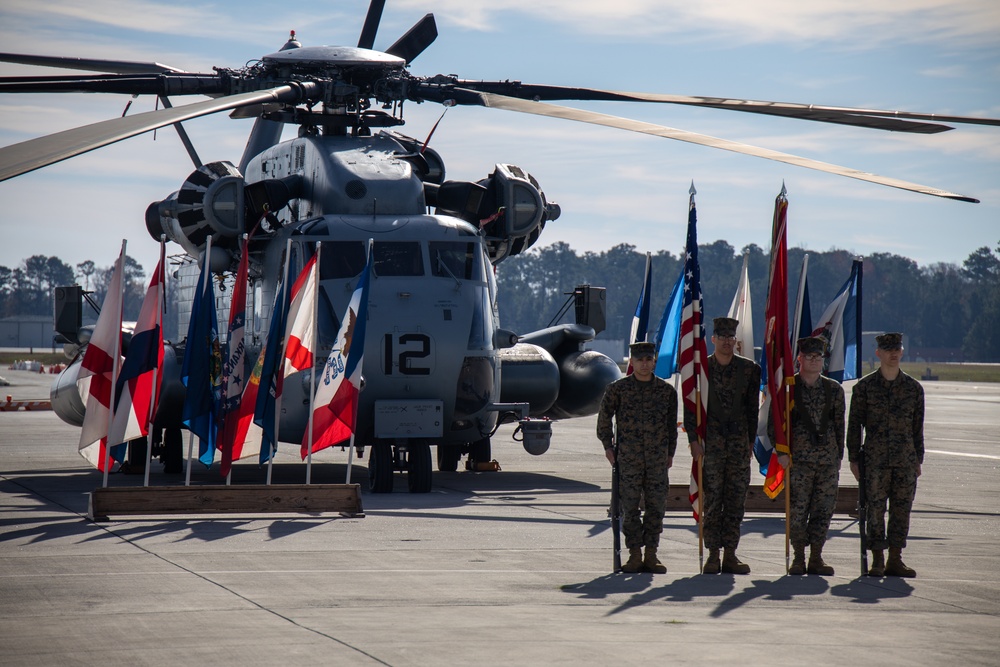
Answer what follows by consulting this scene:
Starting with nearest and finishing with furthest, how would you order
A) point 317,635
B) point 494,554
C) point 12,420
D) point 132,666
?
point 132,666 < point 317,635 < point 494,554 < point 12,420

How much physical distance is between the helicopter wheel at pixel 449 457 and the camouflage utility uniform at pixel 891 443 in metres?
9.51

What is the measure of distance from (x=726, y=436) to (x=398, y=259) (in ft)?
21.8

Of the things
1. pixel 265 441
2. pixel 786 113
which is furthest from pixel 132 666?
pixel 786 113

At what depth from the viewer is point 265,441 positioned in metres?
14.3

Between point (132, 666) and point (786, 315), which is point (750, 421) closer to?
point (786, 315)

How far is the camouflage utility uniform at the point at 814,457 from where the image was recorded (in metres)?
10.1

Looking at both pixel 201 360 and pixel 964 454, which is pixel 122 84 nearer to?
pixel 201 360

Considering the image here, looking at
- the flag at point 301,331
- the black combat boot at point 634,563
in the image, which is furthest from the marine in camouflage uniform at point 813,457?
the flag at point 301,331

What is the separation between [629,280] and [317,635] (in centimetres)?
16741

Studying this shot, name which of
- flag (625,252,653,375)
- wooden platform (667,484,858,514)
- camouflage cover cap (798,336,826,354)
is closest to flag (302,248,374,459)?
flag (625,252,653,375)

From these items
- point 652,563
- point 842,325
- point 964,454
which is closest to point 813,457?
point 652,563

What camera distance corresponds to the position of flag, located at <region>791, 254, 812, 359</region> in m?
13.2

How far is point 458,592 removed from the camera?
8.94m

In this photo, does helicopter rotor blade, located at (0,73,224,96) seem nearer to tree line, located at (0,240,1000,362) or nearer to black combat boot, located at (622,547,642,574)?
black combat boot, located at (622,547,642,574)
